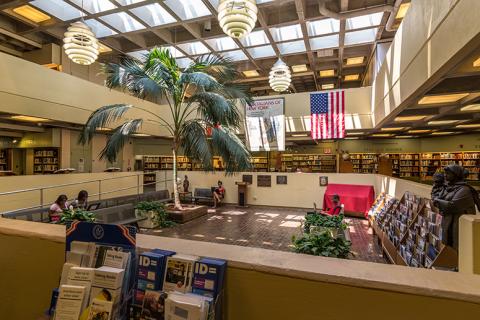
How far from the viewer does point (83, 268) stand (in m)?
1.13

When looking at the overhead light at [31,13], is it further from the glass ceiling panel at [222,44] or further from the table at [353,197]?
the table at [353,197]

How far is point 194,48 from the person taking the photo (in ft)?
32.3

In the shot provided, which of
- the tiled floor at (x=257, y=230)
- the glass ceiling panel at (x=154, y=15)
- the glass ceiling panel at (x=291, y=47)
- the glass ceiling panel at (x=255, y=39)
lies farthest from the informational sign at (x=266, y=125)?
the glass ceiling panel at (x=154, y=15)

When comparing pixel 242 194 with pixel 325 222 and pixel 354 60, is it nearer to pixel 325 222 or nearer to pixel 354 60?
pixel 325 222

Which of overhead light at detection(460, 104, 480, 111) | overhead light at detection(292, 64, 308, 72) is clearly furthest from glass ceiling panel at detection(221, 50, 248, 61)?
overhead light at detection(460, 104, 480, 111)

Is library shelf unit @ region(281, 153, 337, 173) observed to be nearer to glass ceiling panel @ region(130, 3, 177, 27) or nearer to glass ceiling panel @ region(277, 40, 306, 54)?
glass ceiling panel @ region(277, 40, 306, 54)

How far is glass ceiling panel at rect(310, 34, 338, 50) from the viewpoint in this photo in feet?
28.8

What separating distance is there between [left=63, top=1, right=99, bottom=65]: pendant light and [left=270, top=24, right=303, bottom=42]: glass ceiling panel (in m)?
5.21

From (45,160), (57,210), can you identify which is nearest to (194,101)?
(57,210)

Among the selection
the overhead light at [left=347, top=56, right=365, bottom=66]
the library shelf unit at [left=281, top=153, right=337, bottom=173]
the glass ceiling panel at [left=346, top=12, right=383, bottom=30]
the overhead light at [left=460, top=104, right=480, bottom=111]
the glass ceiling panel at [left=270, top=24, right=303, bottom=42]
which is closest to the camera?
the overhead light at [left=460, top=104, right=480, bottom=111]

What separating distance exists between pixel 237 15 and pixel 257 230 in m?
4.72

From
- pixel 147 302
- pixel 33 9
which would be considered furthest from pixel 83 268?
pixel 33 9

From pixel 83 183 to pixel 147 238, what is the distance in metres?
8.25

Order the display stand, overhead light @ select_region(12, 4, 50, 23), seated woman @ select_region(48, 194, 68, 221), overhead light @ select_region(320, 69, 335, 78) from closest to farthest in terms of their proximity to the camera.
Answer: seated woman @ select_region(48, 194, 68, 221) → overhead light @ select_region(12, 4, 50, 23) → the display stand → overhead light @ select_region(320, 69, 335, 78)
